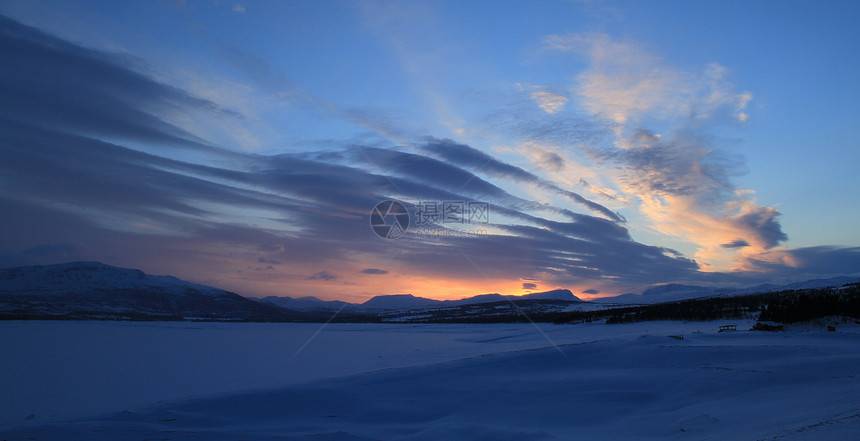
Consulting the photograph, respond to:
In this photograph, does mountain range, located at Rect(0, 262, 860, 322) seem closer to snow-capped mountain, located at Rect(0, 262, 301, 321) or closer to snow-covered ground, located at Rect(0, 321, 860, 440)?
snow-capped mountain, located at Rect(0, 262, 301, 321)

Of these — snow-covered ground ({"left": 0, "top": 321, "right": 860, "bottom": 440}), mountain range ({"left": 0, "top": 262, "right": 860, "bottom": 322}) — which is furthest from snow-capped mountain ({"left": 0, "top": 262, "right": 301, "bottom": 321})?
snow-covered ground ({"left": 0, "top": 321, "right": 860, "bottom": 440})

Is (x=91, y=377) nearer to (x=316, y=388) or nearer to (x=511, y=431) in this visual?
(x=316, y=388)

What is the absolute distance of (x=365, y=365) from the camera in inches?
642

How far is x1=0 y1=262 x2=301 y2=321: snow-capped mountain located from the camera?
Result: 322ft

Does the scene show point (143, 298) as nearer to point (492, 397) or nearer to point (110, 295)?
point (110, 295)

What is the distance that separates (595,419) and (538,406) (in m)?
1.33

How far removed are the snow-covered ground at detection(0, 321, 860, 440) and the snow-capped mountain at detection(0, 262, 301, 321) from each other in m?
90.4

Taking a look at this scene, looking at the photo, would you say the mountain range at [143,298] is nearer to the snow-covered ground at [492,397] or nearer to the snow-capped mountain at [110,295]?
the snow-capped mountain at [110,295]

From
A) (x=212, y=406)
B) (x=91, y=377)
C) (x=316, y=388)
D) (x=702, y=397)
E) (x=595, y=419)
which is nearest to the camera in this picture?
(x=595, y=419)

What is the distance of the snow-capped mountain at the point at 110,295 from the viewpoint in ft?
322

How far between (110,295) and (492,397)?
133056 millimetres

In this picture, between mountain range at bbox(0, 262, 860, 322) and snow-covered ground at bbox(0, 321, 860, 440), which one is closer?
snow-covered ground at bbox(0, 321, 860, 440)

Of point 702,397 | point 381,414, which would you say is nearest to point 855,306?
point 702,397

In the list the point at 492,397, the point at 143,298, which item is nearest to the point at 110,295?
the point at 143,298
